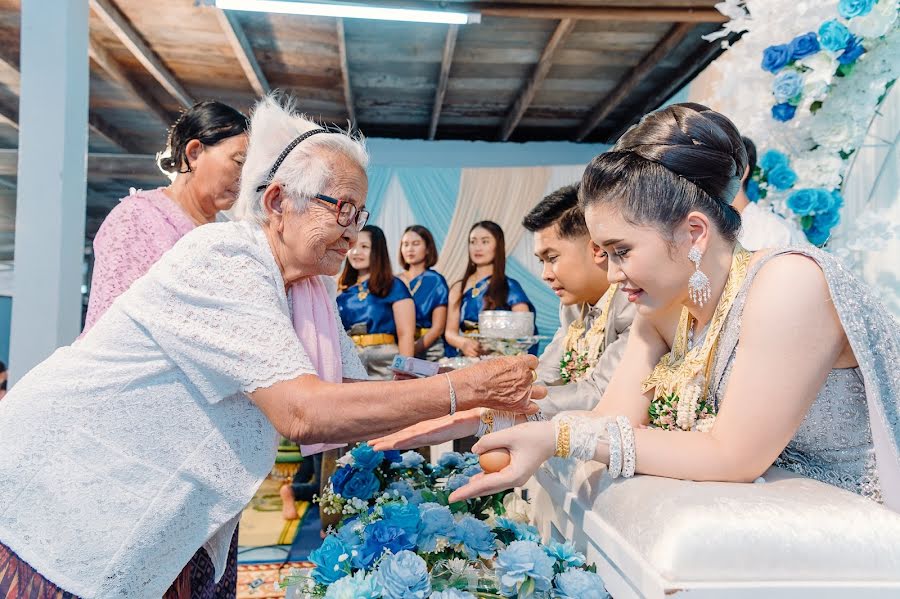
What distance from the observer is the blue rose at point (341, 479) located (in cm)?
171

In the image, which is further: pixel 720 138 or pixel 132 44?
pixel 132 44

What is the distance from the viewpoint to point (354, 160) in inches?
67.3

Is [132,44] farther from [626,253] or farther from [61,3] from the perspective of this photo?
[626,253]

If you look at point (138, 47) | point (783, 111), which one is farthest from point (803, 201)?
point (138, 47)

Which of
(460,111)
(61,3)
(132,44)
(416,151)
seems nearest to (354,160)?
(61,3)

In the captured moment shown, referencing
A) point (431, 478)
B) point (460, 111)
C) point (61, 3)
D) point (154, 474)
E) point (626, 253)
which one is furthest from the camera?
point (460, 111)

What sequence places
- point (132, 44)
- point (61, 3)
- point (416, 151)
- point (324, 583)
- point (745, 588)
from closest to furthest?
point (745, 588) < point (324, 583) < point (61, 3) < point (132, 44) < point (416, 151)

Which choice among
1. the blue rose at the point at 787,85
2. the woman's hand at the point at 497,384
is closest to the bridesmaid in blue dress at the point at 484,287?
the blue rose at the point at 787,85

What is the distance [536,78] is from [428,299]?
3.06 m

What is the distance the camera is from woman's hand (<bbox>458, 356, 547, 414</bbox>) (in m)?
1.49

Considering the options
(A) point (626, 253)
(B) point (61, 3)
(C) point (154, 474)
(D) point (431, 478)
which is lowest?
(D) point (431, 478)

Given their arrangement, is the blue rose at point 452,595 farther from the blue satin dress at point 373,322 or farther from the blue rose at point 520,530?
the blue satin dress at point 373,322

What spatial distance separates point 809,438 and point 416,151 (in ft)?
27.8

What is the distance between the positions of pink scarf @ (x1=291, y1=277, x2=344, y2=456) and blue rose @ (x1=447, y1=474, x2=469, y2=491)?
0.30 m
